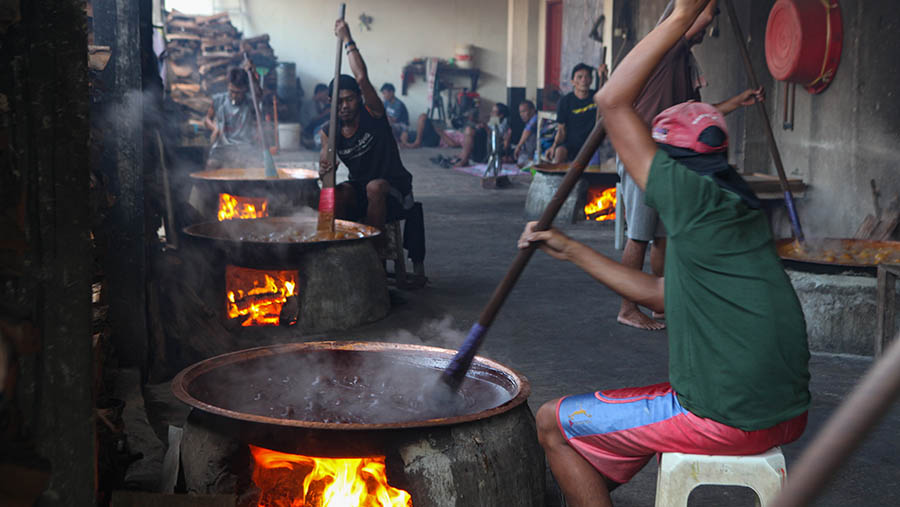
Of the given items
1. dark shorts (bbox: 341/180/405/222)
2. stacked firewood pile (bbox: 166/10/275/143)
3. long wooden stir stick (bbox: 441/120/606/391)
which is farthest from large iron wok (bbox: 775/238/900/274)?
stacked firewood pile (bbox: 166/10/275/143)

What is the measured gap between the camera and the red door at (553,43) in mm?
20562

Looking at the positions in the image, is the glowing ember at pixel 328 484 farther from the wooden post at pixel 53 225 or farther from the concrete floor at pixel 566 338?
the wooden post at pixel 53 225

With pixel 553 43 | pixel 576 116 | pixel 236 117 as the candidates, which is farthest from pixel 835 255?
pixel 553 43

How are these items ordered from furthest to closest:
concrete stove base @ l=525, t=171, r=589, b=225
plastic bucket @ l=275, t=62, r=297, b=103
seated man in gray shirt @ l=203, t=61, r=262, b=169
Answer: plastic bucket @ l=275, t=62, r=297, b=103 → seated man in gray shirt @ l=203, t=61, r=262, b=169 → concrete stove base @ l=525, t=171, r=589, b=225

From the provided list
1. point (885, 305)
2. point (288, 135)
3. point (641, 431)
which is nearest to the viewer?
point (641, 431)

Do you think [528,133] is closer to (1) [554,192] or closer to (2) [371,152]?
(1) [554,192]

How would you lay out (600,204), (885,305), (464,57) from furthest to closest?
(464,57) < (600,204) < (885,305)

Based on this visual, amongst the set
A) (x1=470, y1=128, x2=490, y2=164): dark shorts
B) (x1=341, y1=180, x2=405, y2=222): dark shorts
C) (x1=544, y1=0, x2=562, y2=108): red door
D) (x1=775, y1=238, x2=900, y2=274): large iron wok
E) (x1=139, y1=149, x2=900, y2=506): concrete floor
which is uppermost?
(x1=544, y1=0, x2=562, y2=108): red door

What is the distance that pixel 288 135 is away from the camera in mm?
21859

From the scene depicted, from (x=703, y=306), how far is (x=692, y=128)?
498 millimetres

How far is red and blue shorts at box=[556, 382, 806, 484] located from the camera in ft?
8.70

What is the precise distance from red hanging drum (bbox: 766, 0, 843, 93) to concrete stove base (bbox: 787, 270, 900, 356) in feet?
8.75

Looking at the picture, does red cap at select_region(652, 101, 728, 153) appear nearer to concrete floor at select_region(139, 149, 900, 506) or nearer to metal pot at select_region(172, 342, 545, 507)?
metal pot at select_region(172, 342, 545, 507)

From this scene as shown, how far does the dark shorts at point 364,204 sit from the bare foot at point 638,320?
6.33ft
